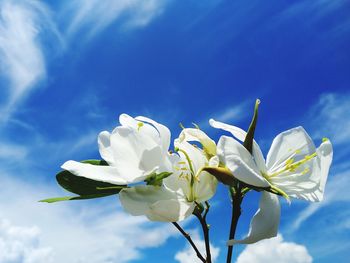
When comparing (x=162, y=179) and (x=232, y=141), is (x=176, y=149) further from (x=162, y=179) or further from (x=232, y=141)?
(x=232, y=141)

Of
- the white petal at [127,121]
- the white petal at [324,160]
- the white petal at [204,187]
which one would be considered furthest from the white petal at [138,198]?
the white petal at [324,160]

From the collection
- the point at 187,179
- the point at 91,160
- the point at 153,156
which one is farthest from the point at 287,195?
the point at 91,160

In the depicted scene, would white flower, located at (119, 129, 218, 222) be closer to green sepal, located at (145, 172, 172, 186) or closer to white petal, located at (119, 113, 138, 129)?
green sepal, located at (145, 172, 172, 186)

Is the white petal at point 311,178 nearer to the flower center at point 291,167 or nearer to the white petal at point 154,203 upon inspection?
the flower center at point 291,167

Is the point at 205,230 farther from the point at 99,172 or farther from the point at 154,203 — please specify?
the point at 99,172

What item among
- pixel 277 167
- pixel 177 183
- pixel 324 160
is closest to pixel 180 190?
pixel 177 183

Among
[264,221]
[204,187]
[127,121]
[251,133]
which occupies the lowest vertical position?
[264,221]
